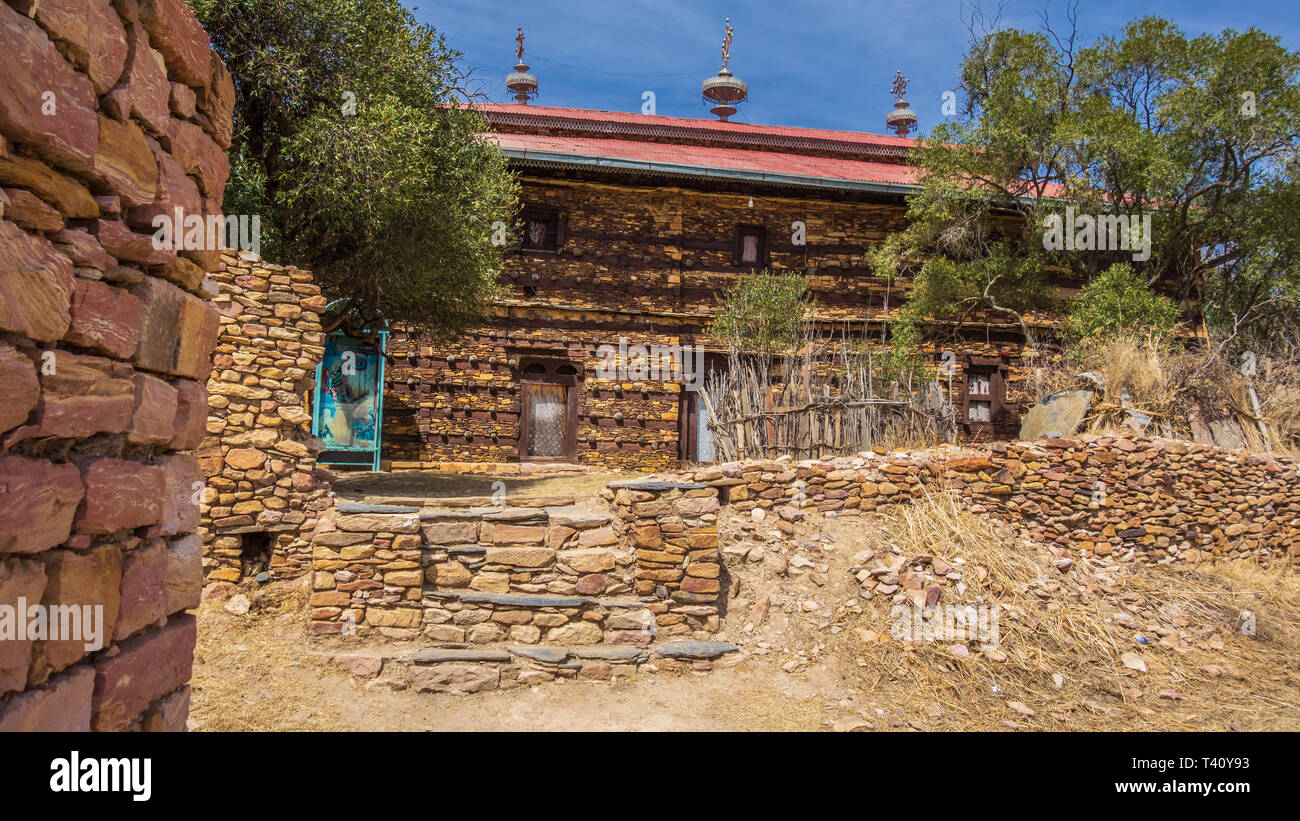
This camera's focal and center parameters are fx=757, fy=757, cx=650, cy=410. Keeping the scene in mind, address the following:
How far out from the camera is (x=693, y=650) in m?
6.86

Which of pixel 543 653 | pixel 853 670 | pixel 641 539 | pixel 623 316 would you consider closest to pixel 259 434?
pixel 543 653

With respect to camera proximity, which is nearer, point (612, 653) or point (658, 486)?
point (612, 653)

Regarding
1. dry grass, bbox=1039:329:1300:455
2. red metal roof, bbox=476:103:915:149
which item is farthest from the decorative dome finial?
dry grass, bbox=1039:329:1300:455

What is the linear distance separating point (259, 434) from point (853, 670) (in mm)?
6167

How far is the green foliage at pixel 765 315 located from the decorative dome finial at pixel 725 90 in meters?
10.7

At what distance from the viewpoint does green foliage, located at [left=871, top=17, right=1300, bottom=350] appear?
509 inches

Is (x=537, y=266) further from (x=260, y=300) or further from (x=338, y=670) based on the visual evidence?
(x=338, y=670)

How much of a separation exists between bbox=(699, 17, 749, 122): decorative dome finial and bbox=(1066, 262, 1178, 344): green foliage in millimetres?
12189

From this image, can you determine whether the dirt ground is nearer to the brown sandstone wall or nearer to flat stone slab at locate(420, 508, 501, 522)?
the brown sandstone wall

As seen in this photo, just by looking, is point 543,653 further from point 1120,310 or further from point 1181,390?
point 1120,310

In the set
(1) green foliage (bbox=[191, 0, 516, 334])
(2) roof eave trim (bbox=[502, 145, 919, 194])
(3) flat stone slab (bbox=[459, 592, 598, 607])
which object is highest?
(2) roof eave trim (bbox=[502, 145, 919, 194])

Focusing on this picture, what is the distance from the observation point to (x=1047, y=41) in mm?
14016

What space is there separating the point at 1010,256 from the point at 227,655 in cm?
1467
